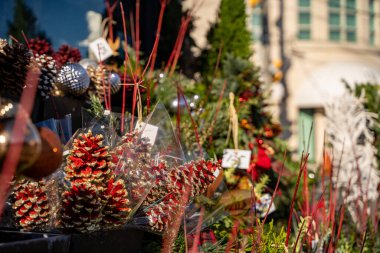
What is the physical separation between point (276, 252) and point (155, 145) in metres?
0.53

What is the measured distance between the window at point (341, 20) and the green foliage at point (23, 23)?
8.76m

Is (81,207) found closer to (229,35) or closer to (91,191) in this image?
(91,191)

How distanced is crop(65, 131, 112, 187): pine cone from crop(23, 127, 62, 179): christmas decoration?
0.95 ft

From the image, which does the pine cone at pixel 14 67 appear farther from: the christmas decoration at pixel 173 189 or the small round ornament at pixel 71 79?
the christmas decoration at pixel 173 189

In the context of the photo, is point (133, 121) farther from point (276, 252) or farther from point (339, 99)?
point (339, 99)

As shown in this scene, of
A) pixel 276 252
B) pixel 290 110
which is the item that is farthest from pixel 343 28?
pixel 276 252

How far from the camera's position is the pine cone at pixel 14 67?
149 centimetres

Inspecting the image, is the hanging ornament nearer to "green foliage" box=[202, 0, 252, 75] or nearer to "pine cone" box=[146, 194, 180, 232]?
"pine cone" box=[146, 194, 180, 232]

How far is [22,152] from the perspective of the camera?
0.80 m

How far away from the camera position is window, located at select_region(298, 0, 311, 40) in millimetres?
10320

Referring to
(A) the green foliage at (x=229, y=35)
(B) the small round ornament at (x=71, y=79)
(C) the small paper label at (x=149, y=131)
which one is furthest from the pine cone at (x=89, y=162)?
(A) the green foliage at (x=229, y=35)

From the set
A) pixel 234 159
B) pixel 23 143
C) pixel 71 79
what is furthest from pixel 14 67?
pixel 234 159

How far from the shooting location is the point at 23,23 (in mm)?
2598

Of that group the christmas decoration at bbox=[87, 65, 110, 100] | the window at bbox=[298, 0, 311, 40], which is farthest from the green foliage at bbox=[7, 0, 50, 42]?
the window at bbox=[298, 0, 311, 40]
